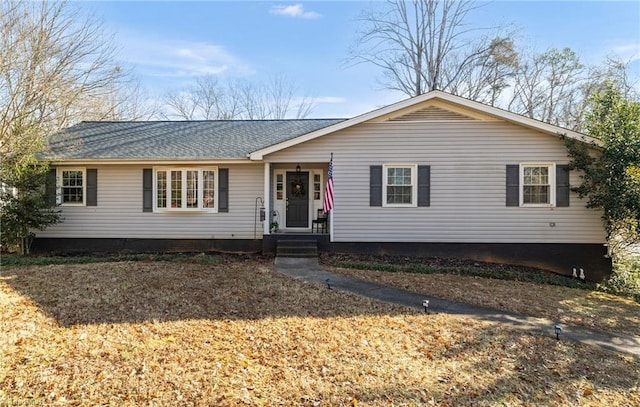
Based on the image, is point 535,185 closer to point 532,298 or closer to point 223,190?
point 532,298

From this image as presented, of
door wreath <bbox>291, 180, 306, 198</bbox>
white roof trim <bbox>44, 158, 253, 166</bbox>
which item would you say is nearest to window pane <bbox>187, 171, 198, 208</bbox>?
white roof trim <bbox>44, 158, 253, 166</bbox>

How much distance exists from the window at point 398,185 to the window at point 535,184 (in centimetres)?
318

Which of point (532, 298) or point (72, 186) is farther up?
point (72, 186)

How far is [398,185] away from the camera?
10.5 meters

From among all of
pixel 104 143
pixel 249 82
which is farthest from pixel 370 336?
pixel 249 82

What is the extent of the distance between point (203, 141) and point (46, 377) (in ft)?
30.6

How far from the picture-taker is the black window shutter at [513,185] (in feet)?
33.3

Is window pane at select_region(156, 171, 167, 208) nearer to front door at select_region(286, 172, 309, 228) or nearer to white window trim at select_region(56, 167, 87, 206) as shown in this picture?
white window trim at select_region(56, 167, 87, 206)

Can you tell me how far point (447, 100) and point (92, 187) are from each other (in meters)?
11.1

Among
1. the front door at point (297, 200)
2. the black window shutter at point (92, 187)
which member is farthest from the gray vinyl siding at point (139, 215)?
the front door at point (297, 200)

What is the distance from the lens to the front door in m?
12.0

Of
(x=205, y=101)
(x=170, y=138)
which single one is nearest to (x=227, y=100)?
(x=205, y=101)

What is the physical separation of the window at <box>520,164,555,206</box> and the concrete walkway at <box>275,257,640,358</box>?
519cm

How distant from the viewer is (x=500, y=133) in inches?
400
